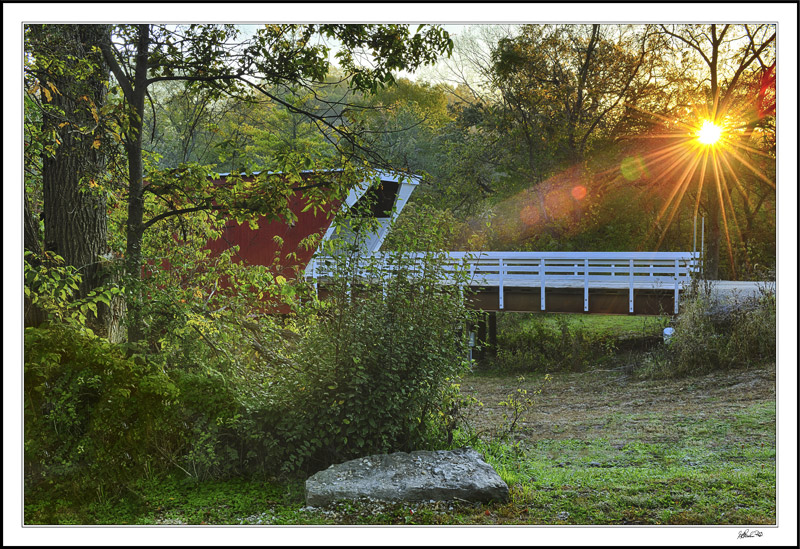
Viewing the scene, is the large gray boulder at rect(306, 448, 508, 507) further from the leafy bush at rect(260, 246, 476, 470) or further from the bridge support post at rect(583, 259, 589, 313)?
the bridge support post at rect(583, 259, 589, 313)

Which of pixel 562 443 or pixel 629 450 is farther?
pixel 562 443

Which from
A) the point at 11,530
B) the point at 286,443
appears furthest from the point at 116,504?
the point at 286,443

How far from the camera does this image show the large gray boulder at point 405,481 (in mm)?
3680

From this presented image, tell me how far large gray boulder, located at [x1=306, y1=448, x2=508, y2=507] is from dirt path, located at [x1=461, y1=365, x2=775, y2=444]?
6.96 feet

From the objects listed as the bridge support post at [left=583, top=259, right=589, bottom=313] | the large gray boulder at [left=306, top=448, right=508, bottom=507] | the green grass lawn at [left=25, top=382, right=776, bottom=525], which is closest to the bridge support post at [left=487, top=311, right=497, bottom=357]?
the bridge support post at [left=583, top=259, right=589, bottom=313]

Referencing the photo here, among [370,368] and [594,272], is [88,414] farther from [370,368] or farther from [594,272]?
[594,272]

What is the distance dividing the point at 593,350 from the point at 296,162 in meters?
11.3

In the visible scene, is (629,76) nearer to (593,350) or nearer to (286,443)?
(593,350)

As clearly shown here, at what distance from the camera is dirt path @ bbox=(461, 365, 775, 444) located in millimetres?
7043

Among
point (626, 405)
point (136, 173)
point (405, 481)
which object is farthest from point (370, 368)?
point (626, 405)

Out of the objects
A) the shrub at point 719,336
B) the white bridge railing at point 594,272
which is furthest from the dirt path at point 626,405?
the white bridge railing at point 594,272

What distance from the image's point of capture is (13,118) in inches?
150

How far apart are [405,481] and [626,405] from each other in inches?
234

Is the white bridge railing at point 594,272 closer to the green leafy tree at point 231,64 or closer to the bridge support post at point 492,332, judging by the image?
the bridge support post at point 492,332
